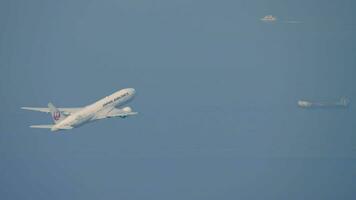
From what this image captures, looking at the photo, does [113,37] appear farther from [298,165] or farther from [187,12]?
[298,165]

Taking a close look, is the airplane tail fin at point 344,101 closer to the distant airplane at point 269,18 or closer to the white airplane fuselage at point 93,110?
the distant airplane at point 269,18

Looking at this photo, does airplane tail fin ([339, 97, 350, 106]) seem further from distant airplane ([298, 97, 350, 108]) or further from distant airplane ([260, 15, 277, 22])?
distant airplane ([260, 15, 277, 22])

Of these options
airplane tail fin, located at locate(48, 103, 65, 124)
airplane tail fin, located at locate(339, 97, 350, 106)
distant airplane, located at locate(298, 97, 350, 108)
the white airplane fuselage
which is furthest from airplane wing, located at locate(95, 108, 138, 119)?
airplane tail fin, located at locate(339, 97, 350, 106)

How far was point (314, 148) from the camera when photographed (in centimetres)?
10500

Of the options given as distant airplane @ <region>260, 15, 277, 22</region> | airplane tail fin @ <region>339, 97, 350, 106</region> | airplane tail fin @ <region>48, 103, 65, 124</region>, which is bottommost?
airplane tail fin @ <region>339, 97, 350, 106</region>

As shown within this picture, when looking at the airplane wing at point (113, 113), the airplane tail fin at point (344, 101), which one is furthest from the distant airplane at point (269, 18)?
the airplane wing at point (113, 113)

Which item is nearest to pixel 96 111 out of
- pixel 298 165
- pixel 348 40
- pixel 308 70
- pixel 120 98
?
pixel 120 98

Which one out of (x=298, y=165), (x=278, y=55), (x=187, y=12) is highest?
(x=187, y=12)

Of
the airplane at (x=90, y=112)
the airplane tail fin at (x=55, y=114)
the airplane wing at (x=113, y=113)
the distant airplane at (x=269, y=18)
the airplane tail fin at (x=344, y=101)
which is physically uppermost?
the distant airplane at (x=269, y=18)

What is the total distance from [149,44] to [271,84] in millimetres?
29082

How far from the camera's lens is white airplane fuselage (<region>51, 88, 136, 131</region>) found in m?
92.6

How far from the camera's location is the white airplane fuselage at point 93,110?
9256cm

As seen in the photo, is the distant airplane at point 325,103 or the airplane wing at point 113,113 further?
the distant airplane at point 325,103

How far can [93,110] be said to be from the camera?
96.1 m
